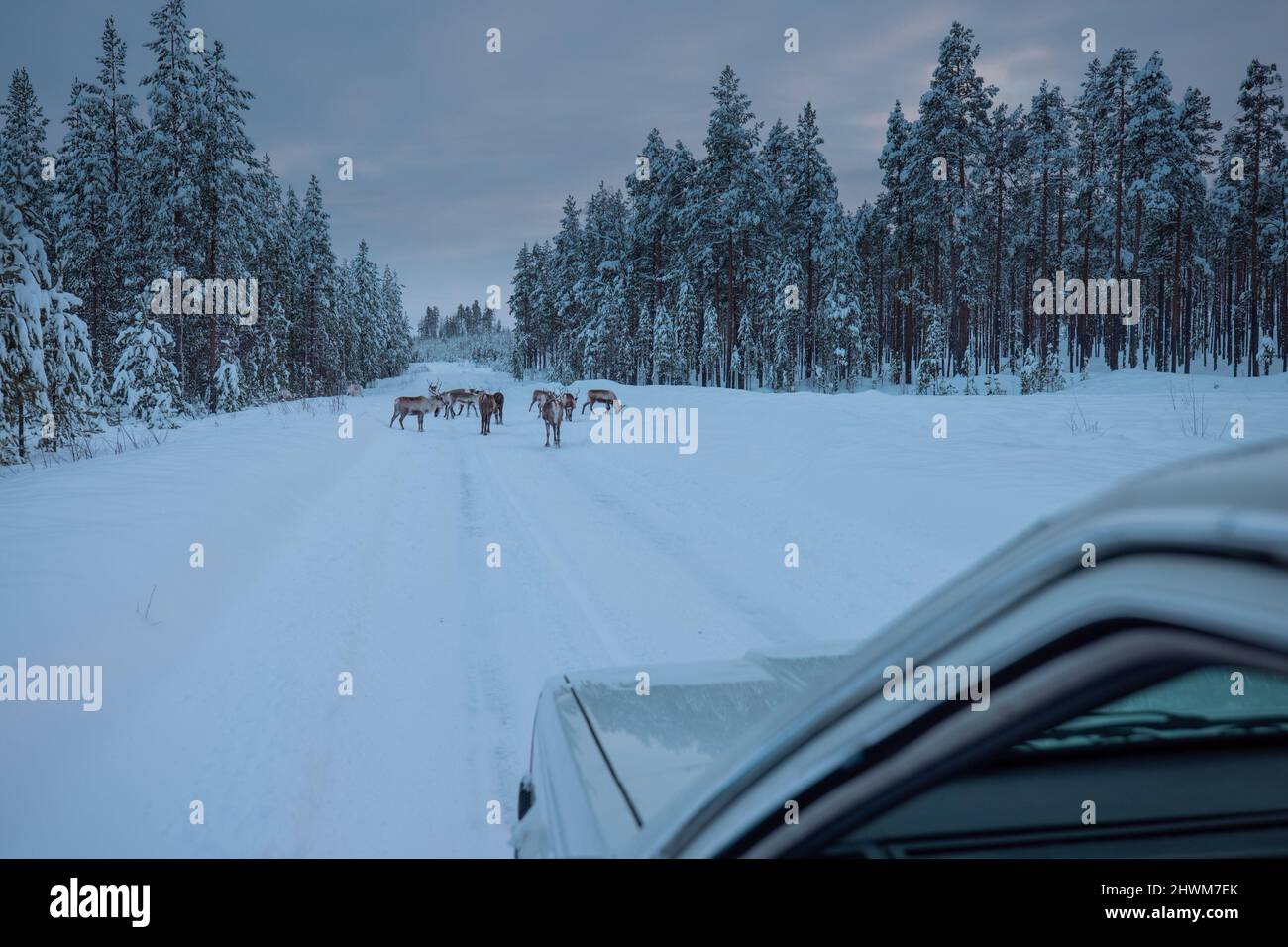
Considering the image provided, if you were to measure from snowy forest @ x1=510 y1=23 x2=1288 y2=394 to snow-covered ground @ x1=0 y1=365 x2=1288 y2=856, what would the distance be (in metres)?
21.4

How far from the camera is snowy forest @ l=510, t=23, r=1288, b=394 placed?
142 feet

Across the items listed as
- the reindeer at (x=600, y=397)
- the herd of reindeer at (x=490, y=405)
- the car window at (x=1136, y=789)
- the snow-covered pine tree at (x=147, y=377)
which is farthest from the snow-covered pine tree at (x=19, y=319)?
the car window at (x=1136, y=789)

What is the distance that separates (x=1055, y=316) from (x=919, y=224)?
90.7ft

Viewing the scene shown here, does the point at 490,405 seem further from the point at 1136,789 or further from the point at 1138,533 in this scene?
the point at 1138,533

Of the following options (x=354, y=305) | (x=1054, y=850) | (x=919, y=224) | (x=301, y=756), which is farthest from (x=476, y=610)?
(x=354, y=305)

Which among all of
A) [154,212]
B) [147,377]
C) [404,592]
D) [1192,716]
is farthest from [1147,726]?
[154,212]

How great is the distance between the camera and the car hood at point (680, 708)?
201 cm

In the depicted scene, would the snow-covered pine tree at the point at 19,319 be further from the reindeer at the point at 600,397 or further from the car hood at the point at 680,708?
the reindeer at the point at 600,397

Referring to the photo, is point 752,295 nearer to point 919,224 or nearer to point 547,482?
point 919,224

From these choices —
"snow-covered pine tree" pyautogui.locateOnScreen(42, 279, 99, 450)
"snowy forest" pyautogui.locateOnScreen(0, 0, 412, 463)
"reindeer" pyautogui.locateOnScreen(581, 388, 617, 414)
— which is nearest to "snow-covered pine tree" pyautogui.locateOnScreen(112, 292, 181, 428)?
"snowy forest" pyautogui.locateOnScreen(0, 0, 412, 463)

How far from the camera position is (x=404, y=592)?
7.27 m

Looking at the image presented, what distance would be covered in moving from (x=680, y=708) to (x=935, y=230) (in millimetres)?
47515

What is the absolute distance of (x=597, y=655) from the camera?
567 centimetres

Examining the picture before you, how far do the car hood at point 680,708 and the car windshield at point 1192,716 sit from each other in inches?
24.9
